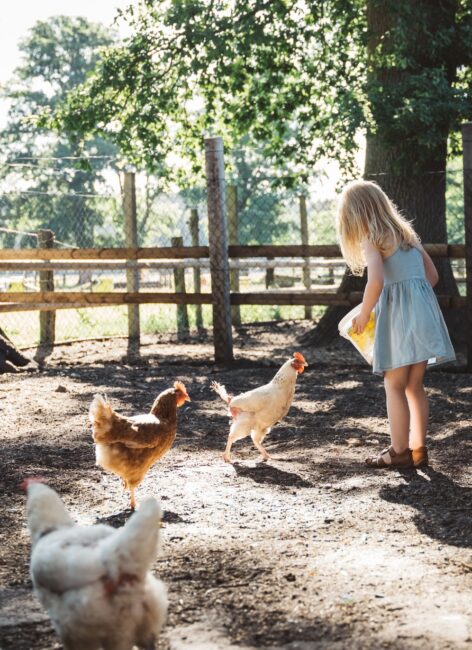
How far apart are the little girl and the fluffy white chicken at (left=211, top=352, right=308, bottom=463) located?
626 mm

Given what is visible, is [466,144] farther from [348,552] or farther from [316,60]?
[348,552]

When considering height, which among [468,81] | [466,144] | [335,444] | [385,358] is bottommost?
[335,444]

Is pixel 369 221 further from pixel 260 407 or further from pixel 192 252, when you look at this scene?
pixel 192 252

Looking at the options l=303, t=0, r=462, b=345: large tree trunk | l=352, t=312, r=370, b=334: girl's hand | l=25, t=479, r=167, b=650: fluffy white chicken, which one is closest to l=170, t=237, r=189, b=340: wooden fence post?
l=303, t=0, r=462, b=345: large tree trunk

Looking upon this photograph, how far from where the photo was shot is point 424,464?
5.53m

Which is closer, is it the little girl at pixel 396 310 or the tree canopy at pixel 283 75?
the little girl at pixel 396 310

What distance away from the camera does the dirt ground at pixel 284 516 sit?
3.25m

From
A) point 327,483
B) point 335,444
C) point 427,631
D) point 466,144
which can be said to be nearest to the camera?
point 427,631

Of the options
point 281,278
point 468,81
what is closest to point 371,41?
point 468,81

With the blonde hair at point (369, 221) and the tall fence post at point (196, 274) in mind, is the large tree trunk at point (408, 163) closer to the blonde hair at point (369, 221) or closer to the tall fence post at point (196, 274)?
the tall fence post at point (196, 274)

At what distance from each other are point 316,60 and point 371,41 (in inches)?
40.6

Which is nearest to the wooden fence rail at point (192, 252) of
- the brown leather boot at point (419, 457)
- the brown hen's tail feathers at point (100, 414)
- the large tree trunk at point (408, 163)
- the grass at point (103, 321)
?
the large tree trunk at point (408, 163)

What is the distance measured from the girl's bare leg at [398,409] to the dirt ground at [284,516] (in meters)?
0.21

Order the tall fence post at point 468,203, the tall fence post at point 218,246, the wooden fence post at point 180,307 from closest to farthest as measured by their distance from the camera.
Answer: the tall fence post at point 468,203
the tall fence post at point 218,246
the wooden fence post at point 180,307
